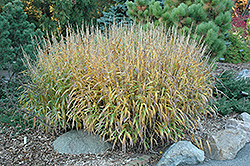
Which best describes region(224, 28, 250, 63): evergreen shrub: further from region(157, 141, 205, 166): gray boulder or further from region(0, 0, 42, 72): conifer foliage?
region(0, 0, 42, 72): conifer foliage

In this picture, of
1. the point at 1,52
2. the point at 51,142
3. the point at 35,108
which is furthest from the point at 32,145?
the point at 1,52

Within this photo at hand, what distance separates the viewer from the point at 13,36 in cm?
462

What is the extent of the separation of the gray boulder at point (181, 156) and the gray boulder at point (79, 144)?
0.71 metres

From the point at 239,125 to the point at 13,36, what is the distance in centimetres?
436

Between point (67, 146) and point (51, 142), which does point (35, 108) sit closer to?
point (51, 142)

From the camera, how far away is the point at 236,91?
429 centimetres

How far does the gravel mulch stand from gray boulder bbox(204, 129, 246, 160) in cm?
22

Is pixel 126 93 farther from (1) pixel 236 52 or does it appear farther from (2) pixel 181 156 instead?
(1) pixel 236 52

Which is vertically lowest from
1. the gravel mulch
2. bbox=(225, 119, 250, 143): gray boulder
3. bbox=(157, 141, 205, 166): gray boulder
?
the gravel mulch

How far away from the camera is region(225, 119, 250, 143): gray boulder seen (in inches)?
127

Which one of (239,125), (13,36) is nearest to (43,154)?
(239,125)

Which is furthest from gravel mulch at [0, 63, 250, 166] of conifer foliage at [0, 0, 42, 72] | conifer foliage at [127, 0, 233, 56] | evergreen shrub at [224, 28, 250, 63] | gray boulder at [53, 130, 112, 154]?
evergreen shrub at [224, 28, 250, 63]

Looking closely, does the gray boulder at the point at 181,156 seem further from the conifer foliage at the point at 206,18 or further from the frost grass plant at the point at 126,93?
the conifer foliage at the point at 206,18

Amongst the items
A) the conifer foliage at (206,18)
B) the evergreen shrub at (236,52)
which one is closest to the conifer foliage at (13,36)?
the conifer foliage at (206,18)
